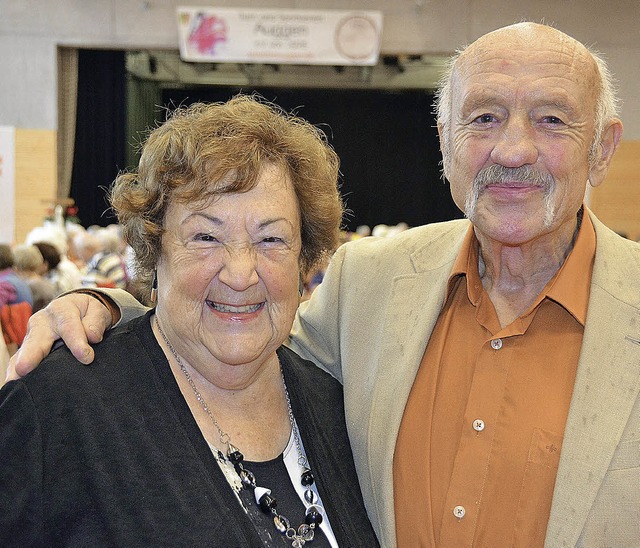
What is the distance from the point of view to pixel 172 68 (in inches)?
663

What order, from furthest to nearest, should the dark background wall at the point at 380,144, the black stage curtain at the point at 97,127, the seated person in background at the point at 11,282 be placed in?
the dark background wall at the point at 380,144 < the black stage curtain at the point at 97,127 < the seated person in background at the point at 11,282

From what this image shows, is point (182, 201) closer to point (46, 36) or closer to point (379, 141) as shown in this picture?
point (46, 36)

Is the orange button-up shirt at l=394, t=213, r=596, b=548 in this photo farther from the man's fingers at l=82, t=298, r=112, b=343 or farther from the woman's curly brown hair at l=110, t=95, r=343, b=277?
the man's fingers at l=82, t=298, r=112, b=343

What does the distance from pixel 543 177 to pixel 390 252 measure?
0.46 m

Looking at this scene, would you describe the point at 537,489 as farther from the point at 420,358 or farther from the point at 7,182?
the point at 7,182

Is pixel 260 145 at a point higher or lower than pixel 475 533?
higher

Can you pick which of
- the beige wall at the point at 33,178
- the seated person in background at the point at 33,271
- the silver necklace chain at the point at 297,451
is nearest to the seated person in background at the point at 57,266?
the seated person in background at the point at 33,271

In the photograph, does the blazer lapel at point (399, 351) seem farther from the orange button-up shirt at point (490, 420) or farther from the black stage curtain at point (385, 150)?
the black stage curtain at point (385, 150)

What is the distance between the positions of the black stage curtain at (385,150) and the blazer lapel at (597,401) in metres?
16.2

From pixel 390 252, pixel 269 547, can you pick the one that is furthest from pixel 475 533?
pixel 390 252

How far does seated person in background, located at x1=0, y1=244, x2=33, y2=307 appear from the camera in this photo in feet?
18.7

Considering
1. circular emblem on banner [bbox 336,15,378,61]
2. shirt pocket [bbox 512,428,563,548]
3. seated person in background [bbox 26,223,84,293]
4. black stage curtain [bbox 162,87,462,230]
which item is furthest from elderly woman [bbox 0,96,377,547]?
black stage curtain [bbox 162,87,462,230]

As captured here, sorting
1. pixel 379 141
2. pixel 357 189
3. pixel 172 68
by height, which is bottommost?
pixel 357 189

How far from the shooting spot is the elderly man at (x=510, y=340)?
165cm
